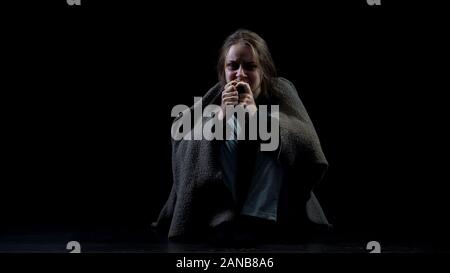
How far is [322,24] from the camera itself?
100 inches

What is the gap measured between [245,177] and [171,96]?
2.57 feet

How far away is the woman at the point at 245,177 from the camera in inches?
75.5

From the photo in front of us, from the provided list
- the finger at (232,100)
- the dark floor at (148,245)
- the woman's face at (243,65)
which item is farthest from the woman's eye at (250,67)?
the dark floor at (148,245)

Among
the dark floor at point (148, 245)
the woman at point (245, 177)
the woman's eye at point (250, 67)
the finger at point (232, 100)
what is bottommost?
the dark floor at point (148, 245)

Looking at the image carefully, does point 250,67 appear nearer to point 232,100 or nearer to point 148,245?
point 232,100

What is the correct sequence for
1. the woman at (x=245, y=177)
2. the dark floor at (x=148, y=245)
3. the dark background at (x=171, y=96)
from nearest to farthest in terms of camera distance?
the dark floor at (x=148, y=245) → the woman at (x=245, y=177) → the dark background at (x=171, y=96)

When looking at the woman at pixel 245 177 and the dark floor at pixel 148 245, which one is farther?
the woman at pixel 245 177

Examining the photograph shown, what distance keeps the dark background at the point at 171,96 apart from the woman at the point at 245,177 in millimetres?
471

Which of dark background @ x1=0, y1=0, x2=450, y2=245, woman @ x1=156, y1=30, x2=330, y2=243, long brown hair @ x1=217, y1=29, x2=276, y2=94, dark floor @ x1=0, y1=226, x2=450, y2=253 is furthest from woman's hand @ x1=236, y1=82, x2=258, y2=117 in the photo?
dark background @ x1=0, y1=0, x2=450, y2=245

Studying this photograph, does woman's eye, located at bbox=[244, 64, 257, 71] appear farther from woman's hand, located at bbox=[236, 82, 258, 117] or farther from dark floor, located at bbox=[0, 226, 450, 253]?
dark floor, located at bbox=[0, 226, 450, 253]

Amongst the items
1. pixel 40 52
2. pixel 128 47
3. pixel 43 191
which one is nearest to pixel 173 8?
pixel 128 47

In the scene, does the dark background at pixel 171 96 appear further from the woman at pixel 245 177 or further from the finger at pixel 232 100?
the finger at pixel 232 100

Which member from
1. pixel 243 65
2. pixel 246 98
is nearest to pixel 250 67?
pixel 243 65
